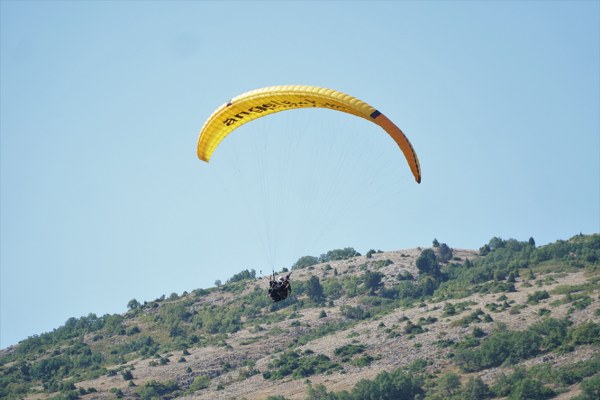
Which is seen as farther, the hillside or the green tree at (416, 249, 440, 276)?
the green tree at (416, 249, 440, 276)

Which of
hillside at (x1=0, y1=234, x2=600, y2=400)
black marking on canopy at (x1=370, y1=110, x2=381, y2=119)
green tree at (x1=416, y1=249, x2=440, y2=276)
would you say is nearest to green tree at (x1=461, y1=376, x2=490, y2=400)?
hillside at (x1=0, y1=234, x2=600, y2=400)

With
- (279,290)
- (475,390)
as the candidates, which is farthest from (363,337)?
(279,290)

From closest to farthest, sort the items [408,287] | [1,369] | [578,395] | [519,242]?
[578,395] → [1,369] → [408,287] → [519,242]

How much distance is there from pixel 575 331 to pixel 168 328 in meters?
58.1

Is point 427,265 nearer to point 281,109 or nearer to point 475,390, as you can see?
point 475,390

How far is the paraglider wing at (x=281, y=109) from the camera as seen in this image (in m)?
62.2

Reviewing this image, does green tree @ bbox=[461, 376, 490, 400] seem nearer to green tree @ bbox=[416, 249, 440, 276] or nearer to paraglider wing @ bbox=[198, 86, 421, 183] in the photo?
paraglider wing @ bbox=[198, 86, 421, 183]

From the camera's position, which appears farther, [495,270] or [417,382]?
[495,270]

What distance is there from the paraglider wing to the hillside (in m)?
38.6

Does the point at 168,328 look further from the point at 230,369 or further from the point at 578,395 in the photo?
the point at 578,395

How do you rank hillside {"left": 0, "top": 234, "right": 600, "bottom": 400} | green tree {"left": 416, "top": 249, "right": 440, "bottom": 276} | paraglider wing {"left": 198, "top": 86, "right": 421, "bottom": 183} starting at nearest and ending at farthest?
paraglider wing {"left": 198, "top": 86, "right": 421, "bottom": 183} < hillside {"left": 0, "top": 234, "right": 600, "bottom": 400} < green tree {"left": 416, "top": 249, "right": 440, "bottom": 276}

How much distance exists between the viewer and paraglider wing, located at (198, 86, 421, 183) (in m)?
62.2

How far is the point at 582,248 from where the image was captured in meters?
150

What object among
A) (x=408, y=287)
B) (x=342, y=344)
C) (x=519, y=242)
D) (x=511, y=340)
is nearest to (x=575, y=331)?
(x=511, y=340)
